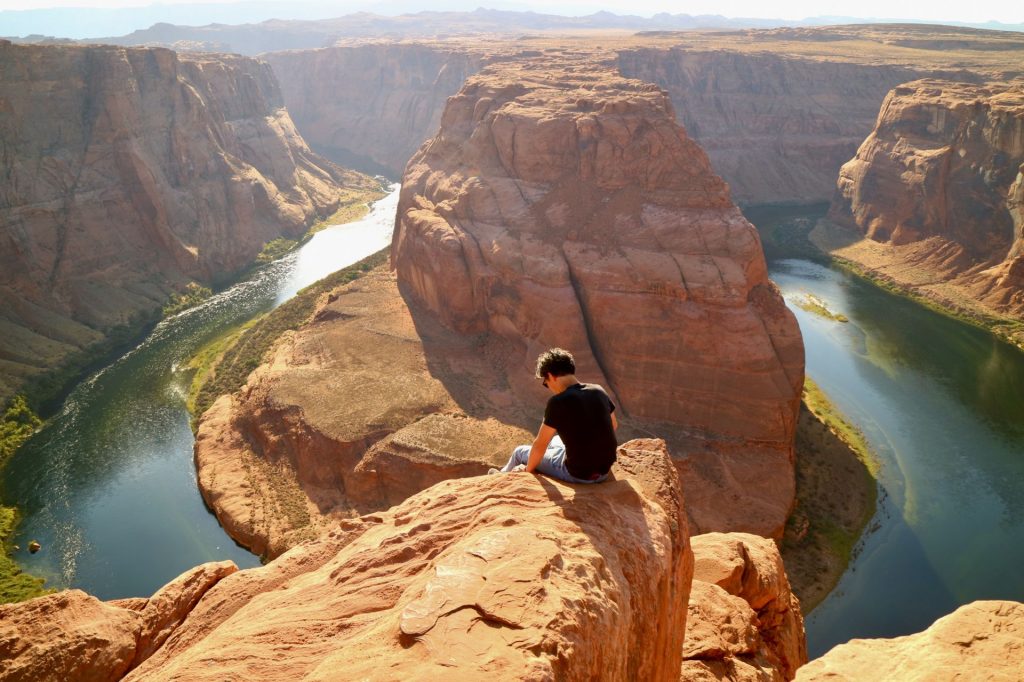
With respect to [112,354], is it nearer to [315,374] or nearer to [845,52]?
[315,374]

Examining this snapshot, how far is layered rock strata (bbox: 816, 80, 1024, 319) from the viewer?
5769 cm

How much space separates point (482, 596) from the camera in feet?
26.8

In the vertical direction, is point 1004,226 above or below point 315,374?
above

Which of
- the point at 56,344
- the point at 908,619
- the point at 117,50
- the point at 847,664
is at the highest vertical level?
the point at 117,50

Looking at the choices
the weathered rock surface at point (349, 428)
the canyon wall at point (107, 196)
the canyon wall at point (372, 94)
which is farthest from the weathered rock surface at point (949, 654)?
the canyon wall at point (372, 94)

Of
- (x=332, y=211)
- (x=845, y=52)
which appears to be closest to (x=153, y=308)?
(x=332, y=211)

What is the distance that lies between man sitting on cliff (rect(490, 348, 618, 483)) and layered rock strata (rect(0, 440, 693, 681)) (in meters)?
0.36

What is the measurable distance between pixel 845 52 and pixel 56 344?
404ft

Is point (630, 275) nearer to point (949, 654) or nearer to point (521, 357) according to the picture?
point (521, 357)

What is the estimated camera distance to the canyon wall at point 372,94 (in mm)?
116500

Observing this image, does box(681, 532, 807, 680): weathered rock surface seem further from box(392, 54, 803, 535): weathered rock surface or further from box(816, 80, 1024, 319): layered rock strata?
box(816, 80, 1024, 319): layered rock strata

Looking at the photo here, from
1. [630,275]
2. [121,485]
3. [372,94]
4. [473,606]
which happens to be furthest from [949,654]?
[372,94]

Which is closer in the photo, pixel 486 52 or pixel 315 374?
pixel 315 374

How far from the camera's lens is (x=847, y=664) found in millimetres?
10664
